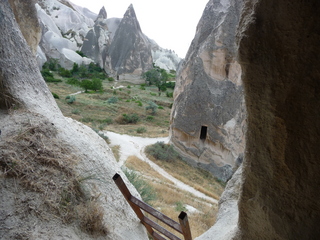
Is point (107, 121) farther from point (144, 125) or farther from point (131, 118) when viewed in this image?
point (144, 125)

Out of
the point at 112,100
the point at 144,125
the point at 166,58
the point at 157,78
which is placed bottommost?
the point at 144,125

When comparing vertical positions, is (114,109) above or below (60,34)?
below

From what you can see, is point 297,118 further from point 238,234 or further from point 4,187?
point 4,187

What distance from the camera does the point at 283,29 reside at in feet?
4.67

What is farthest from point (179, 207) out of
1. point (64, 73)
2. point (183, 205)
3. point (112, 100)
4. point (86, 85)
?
point (64, 73)

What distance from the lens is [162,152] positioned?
12.9m

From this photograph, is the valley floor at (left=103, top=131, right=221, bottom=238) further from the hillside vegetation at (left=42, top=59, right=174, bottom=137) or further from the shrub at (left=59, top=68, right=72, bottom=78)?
the shrub at (left=59, top=68, right=72, bottom=78)

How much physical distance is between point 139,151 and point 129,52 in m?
28.2

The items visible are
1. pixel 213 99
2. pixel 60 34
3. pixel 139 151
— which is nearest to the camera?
pixel 139 151

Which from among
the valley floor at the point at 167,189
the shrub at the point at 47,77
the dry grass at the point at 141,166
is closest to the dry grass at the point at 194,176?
the valley floor at the point at 167,189

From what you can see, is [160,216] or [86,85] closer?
[160,216]

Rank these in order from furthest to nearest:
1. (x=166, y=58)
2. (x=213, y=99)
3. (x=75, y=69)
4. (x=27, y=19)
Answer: (x=166, y=58)
(x=75, y=69)
(x=213, y=99)
(x=27, y=19)

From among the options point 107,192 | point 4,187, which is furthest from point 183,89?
point 4,187

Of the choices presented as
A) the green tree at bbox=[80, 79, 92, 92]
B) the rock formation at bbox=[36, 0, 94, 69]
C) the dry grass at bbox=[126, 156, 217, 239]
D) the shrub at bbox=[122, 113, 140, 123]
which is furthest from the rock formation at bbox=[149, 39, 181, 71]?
the dry grass at bbox=[126, 156, 217, 239]
